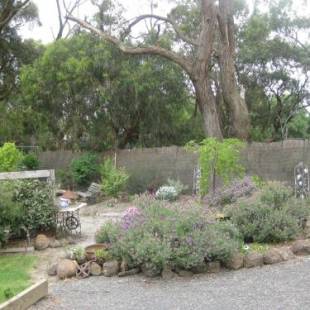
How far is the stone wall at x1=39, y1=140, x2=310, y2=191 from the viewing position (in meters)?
15.3

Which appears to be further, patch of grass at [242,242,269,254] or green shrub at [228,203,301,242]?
green shrub at [228,203,301,242]

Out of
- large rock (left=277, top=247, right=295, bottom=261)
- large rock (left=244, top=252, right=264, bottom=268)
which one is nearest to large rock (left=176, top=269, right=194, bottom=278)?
large rock (left=244, top=252, right=264, bottom=268)

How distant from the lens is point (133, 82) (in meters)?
19.3

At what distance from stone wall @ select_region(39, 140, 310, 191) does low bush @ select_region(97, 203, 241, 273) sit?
748cm

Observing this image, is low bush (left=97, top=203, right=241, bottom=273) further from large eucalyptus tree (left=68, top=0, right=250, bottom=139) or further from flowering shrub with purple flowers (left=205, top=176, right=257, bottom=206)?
large eucalyptus tree (left=68, top=0, right=250, bottom=139)

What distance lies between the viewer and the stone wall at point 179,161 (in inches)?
602

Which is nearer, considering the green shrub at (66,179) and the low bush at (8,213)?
the low bush at (8,213)

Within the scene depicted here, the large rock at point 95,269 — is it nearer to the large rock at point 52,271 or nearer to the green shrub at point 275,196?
the large rock at point 52,271

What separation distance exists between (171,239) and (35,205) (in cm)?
370

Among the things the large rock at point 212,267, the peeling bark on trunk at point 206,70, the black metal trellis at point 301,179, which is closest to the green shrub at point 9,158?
the peeling bark on trunk at point 206,70

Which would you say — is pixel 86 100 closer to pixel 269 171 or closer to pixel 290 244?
pixel 269 171

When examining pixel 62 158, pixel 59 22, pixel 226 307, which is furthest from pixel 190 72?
pixel 59 22

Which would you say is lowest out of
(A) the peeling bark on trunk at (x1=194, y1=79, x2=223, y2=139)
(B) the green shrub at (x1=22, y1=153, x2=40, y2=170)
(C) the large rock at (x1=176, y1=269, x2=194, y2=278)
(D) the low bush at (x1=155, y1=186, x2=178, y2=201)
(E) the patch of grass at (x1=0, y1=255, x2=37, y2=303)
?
(E) the patch of grass at (x1=0, y1=255, x2=37, y2=303)

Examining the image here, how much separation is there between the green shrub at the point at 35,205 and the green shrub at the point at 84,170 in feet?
26.1
